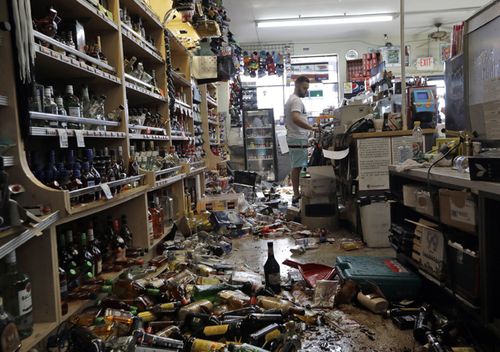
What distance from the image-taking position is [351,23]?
31.5 ft

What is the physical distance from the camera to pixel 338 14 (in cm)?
891

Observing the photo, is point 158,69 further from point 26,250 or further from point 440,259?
point 440,259

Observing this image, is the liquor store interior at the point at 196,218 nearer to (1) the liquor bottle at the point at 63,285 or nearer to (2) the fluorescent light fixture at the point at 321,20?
(1) the liquor bottle at the point at 63,285

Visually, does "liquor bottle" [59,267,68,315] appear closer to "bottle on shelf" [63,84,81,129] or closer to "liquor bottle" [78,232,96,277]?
"liquor bottle" [78,232,96,277]

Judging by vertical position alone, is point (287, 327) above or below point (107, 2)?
below

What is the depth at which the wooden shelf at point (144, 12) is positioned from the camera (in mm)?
3266

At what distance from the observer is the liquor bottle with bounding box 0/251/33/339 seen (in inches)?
62.9

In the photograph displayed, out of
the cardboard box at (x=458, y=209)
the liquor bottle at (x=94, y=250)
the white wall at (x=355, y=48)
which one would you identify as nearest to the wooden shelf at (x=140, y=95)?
the liquor bottle at (x=94, y=250)

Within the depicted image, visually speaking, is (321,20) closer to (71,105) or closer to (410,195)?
(410,195)

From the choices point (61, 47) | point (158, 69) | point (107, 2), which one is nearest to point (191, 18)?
point (158, 69)

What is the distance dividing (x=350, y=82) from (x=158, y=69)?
7781 millimetres

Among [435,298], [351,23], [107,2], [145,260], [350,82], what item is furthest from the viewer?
[350,82]

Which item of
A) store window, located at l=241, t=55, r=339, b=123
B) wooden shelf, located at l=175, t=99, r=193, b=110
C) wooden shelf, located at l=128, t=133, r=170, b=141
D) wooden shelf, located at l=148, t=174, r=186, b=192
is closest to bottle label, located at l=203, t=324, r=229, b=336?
wooden shelf, located at l=148, t=174, r=186, b=192

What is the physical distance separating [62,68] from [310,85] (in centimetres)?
954
